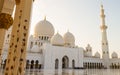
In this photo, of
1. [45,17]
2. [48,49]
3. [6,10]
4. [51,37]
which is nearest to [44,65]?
[48,49]

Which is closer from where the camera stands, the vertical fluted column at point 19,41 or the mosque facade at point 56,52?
the vertical fluted column at point 19,41

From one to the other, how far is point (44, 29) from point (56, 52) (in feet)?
14.5

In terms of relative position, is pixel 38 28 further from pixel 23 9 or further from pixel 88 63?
pixel 23 9

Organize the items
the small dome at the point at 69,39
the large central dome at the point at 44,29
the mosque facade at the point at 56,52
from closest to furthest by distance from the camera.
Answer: the mosque facade at the point at 56,52 → the large central dome at the point at 44,29 → the small dome at the point at 69,39

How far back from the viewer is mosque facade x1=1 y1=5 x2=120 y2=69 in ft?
58.4

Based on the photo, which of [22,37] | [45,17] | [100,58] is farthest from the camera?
[100,58]

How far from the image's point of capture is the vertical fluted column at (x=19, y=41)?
4.55 feet

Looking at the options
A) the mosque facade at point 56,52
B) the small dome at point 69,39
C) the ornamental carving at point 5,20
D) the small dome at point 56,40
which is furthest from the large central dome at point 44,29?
the ornamental carving at point 5,20

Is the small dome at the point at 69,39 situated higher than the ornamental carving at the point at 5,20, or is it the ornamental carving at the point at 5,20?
the small dome at the point at 69,39

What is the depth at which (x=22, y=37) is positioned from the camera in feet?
4.92

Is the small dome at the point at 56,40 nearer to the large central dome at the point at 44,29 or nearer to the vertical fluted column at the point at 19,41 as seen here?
the large central dome at the point at 44,29

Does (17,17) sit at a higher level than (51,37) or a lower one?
lower

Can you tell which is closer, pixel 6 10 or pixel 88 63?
pixel 6 10

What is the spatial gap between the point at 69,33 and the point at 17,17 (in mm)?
23053
